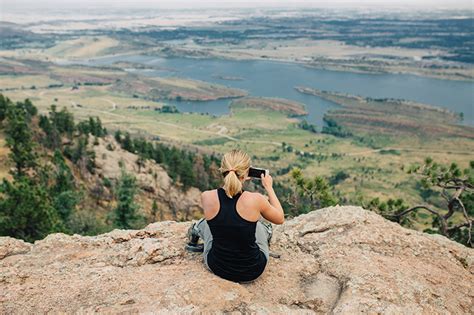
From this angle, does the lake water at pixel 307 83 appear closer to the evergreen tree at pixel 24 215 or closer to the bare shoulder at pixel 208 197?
the evergreen tree at pixel 24 215

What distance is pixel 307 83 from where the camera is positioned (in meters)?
140

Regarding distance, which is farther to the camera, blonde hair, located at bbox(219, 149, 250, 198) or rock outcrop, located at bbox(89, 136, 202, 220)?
rock outcrop, located at bbox(89, 136, 202, 220)

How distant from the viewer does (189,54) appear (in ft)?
633

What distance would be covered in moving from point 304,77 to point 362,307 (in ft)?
486

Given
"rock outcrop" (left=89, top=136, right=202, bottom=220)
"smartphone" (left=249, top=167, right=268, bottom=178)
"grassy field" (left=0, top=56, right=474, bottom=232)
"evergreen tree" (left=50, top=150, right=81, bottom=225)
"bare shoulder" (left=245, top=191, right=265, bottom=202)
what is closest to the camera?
"bare shoulder" (left=245, top=191, right=265, bottom=202)

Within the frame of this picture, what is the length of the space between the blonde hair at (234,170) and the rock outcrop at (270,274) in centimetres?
146

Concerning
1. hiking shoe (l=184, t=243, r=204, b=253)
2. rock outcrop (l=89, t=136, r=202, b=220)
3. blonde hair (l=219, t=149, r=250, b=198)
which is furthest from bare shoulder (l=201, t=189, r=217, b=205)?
rock outcrop (l=89, t=136, r=202, b=220)

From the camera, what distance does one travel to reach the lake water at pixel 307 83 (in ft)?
393

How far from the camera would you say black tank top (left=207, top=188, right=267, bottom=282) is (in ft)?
18.6

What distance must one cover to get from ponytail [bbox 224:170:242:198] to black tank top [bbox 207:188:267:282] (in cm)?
14

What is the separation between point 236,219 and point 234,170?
2.16 feet

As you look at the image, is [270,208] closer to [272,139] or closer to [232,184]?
[232,184]

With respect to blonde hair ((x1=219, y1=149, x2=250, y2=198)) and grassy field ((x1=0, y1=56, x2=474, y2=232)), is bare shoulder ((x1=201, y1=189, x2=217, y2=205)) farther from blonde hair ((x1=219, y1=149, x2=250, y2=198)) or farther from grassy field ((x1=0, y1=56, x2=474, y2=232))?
grassy field ((x1=0, y1=56, x2=474, y2=232))

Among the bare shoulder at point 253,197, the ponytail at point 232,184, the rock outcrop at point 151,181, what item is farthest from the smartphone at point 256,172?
the rock outcrop at point 151,181
